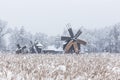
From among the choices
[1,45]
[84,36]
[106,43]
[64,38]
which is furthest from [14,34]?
[64,38]

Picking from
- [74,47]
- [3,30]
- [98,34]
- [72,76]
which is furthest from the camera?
[98,34]

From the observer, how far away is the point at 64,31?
131 m

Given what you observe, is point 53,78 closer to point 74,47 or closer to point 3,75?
point 3,75

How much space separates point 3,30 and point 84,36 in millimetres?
39466

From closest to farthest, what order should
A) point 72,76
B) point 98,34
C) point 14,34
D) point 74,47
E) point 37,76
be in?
1. point 37,76
2. point 72,76
3. point 74,47
4. point 14,34
5. point 98,34

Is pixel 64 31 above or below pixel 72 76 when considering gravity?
above

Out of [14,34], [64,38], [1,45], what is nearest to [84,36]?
[14,34]

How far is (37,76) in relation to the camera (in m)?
5.12

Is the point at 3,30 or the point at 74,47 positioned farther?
the point at 3,30

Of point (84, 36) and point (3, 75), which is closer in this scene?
point (3, 75)

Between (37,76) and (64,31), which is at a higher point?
(64,31)

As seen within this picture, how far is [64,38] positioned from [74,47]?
3166mm

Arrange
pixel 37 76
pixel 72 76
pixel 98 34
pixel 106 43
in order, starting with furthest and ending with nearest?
pixel 98 34, pixel 106 43, pixel 72 76, pixel 37 76

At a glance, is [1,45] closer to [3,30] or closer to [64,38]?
[3,30]
